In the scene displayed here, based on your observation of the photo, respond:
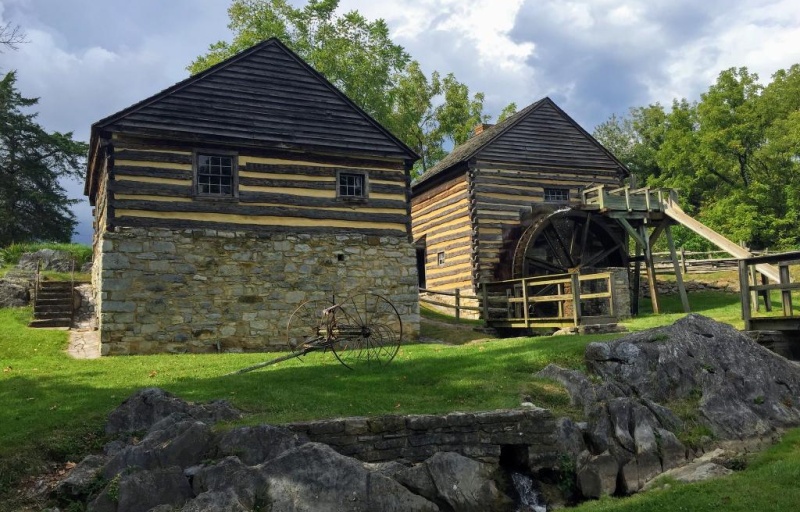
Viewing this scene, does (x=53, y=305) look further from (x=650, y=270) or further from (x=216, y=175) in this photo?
(x=650, y=270)

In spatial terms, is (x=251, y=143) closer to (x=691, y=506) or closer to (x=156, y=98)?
(x=156, y=98)

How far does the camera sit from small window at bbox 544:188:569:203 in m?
22.8

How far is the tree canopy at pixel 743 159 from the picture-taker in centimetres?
3189

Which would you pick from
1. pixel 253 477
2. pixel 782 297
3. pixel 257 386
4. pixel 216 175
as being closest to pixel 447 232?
pixel 216 175

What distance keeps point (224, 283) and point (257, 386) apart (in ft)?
17.8

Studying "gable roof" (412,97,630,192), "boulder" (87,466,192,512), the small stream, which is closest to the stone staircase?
"boulder" (87,466,192,512)

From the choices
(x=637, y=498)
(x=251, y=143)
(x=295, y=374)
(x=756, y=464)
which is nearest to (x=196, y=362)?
(x=295, y=374)

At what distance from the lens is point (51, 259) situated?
22922mm

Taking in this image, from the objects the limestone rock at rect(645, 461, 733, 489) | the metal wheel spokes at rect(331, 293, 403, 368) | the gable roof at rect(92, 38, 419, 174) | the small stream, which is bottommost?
the small stream

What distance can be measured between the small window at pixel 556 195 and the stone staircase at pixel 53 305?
15.9m

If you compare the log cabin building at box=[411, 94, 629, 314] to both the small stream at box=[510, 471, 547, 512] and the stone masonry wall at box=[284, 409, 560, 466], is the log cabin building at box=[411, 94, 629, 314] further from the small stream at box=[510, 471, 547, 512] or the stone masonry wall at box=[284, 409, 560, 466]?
the small stream at box=[510, 471, 547, 512]

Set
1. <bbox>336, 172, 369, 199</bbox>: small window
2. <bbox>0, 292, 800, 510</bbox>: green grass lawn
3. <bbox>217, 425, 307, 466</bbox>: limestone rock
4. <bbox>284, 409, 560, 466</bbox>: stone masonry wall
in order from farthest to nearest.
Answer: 1. <bbox>336, 172, 369, 199</bbox>: small window
2. <bbox>0, 292, 800, 510</bbox>: green grass lawn
3. <bbox>284, 409, 560, 466</bbox>: stone masonry wall
4. <bbox>217, 425, 307, 466</bbox>: limestone rock

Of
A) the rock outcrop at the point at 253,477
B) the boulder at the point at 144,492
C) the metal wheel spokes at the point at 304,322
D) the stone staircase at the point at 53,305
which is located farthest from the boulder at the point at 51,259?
the boulder at the point at 144,492

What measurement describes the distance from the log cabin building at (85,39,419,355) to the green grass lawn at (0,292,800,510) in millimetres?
1423
